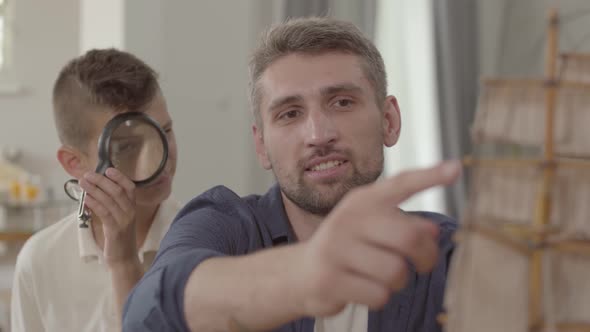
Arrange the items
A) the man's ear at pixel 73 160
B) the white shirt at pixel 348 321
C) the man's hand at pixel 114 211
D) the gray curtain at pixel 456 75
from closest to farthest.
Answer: the white shirt at pixel 348 321, the man's hand at pixel 114 211, the man's ear at pixel 73 160, the gray curtain at pixel 456 75

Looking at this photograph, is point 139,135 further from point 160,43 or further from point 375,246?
point 160,43

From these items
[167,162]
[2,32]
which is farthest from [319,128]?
[2,32]

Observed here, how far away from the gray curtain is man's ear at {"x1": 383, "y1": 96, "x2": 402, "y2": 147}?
1768 millimetres

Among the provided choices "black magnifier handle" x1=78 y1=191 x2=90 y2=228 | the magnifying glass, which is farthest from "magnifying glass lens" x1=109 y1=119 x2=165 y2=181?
"black magnifier handle" x1=78 y1=191 x2=90 y2=228

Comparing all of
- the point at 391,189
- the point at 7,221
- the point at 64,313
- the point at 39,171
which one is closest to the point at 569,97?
the point at 391,189

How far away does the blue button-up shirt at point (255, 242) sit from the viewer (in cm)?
133

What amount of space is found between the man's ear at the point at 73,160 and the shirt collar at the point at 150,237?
19 centimetres

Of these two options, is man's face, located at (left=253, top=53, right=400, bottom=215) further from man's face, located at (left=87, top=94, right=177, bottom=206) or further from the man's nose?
man's face, located at (left=87, top=94, right=177, bottom=206)

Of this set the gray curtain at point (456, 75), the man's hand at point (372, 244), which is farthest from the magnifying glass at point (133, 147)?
the gray curtain at point (456, 75)

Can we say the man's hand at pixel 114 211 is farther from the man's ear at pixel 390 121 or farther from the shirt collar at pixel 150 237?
the man's ear at pixel 390 121

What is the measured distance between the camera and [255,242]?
1682 millimetres

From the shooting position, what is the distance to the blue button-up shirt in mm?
1331

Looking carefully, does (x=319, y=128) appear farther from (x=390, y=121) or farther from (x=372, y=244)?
(x=372, y=244)

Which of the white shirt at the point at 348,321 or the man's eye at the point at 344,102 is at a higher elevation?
the man's eye at the point at 344,102
